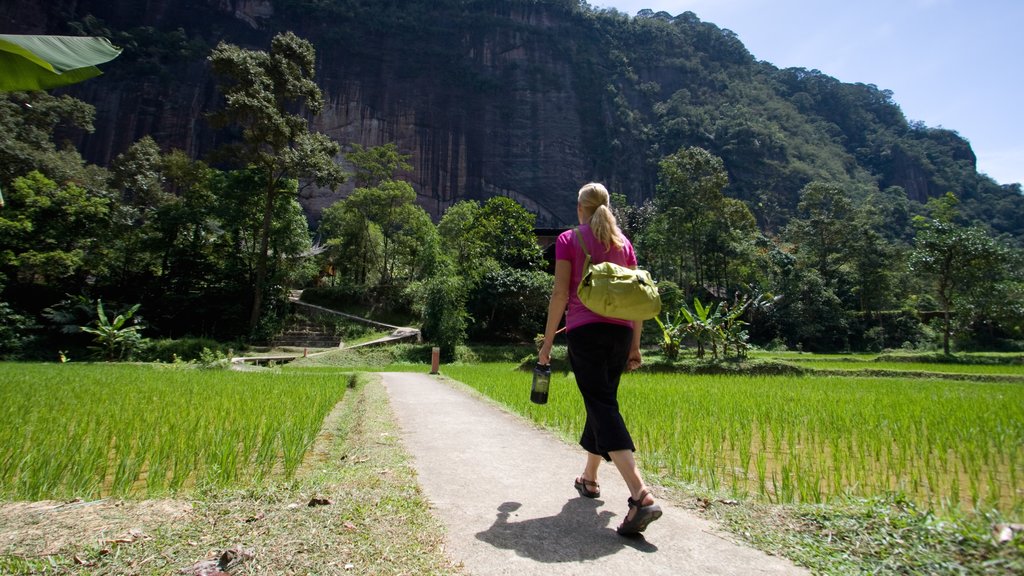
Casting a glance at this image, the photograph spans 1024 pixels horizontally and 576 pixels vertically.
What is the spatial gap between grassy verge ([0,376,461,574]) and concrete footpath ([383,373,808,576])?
190mm

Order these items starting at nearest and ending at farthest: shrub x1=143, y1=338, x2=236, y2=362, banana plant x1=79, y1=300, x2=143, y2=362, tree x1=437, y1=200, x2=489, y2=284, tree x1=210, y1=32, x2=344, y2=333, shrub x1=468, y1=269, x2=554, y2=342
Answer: banana plant x1=79, y1=300, x2=143, y2=362 < shrub x1=143, y1=338, x2=236, y2=362 < tree x1=210, y1=32, x2=344, y2=333 < shrub x1=468, y1=269, x2=554, y2=342 < tree x1=437, y1=200, x2=489, y2=284

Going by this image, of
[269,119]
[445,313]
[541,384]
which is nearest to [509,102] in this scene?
[269,119]

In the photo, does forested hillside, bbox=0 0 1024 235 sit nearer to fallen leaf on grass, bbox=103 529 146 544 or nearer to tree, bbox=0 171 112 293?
tree, bbox=0 171 112 293

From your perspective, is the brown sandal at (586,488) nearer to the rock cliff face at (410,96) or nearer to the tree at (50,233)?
the tree at (50,233)

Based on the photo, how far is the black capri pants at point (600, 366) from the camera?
227 cm

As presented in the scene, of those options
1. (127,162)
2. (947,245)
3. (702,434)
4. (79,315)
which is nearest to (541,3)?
(127,162)

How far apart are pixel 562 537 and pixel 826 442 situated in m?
3.79

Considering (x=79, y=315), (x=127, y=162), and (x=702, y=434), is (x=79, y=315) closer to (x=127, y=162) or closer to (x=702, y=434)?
(x=127, y=162)

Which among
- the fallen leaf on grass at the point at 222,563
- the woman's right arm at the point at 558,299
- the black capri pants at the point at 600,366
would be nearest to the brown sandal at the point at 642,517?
the black capri pants at the point at 600,366

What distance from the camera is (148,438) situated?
151 inches

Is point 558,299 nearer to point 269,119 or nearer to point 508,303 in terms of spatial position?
point 508,303

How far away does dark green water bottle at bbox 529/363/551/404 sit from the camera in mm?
2543

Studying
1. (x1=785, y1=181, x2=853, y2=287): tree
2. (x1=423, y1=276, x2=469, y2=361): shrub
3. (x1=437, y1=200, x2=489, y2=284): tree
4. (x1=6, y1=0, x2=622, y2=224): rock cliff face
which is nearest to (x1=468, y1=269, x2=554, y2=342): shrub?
(x1=437, y1=200, x2=489, y2=284): tree

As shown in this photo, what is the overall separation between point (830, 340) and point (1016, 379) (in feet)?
61.9
